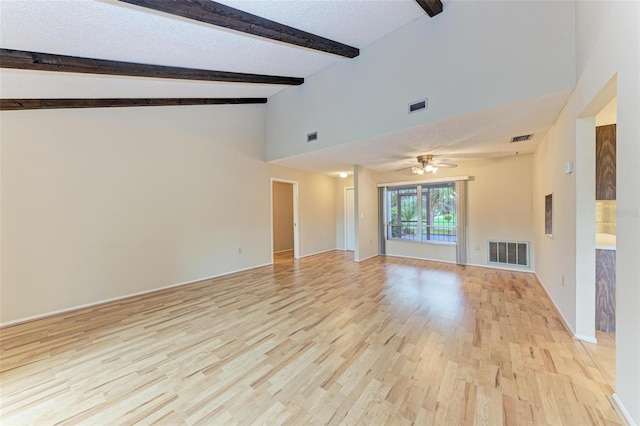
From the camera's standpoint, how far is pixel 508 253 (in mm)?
5164

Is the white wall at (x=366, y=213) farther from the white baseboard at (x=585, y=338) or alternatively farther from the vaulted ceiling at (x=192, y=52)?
the white baseboard at (x=585, y=338)

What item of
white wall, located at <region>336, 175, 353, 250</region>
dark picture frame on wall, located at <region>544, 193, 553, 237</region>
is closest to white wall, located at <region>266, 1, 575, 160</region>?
dark picture frame on wall, located at <region>544, 193, 553, 237</region>

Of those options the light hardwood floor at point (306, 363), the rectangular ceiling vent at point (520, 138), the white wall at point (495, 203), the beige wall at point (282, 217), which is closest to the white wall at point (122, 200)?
the light hardwood floor at point (306, 363)

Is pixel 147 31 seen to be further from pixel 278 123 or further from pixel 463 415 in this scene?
pixel 463 415

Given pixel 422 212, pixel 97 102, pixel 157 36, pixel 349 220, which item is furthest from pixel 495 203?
pixel 97 102

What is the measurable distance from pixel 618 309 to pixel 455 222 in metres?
4.49

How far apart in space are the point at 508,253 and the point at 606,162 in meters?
3.04

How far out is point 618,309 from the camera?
5.16ft

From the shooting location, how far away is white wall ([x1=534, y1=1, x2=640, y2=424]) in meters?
1.39

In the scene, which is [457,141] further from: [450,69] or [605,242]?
[605,242]

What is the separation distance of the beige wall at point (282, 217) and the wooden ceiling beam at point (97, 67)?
4.47 meters

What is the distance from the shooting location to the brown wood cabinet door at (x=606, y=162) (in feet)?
8.48

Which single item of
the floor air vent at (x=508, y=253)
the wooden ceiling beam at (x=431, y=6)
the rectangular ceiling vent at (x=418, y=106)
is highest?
the wooden ceiling beam at (x=431, y=6)

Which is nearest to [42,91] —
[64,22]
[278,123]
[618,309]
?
[64,22]
